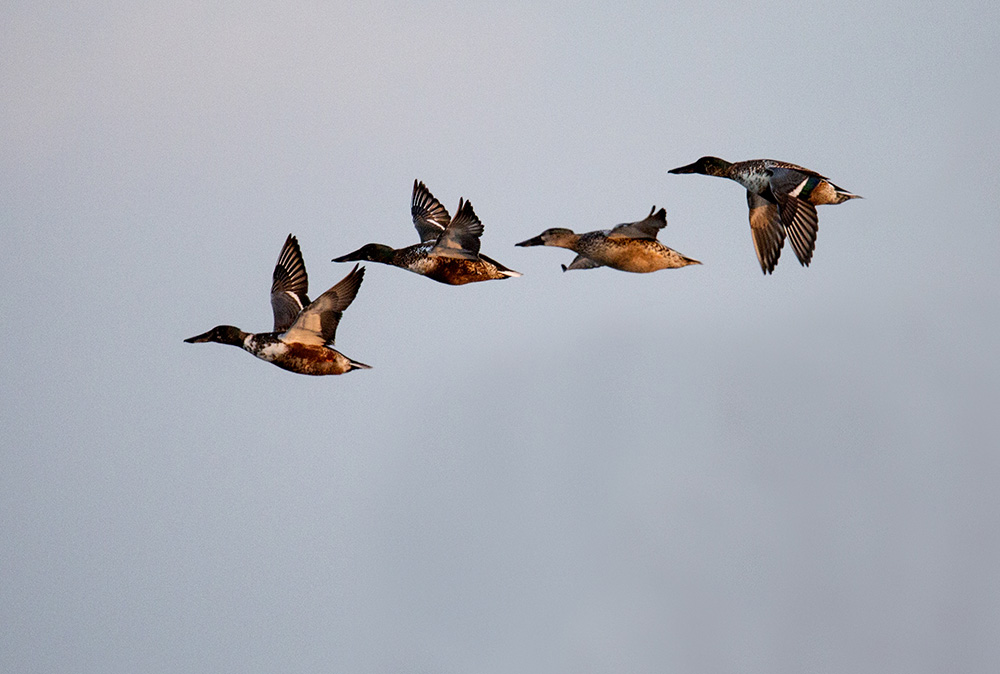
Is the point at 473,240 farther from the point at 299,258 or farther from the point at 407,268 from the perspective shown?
the point at 299,258

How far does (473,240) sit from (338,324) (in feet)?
6.53

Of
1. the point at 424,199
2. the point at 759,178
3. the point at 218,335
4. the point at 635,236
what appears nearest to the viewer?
the point at 635,236

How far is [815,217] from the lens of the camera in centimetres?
1783

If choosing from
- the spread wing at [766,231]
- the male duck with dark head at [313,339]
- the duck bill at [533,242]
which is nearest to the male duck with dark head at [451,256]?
the duck bill at [533,242]

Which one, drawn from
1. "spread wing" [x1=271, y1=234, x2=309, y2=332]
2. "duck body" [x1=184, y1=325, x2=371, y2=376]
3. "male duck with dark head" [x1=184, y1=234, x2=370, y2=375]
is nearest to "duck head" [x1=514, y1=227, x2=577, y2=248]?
"male duck with dark head" [x1=184, y1=234, x2=370, y2=375]

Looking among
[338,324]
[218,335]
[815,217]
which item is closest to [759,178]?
[815,217]

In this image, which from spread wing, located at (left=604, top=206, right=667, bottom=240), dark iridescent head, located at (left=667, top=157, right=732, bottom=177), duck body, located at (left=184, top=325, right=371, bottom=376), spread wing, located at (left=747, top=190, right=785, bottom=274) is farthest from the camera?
dark iridescent head, located at (left=667, top=157, right=732, bottom=177)

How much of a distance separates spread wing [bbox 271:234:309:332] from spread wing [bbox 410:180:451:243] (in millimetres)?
2200

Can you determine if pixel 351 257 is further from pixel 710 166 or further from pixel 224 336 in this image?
pixel 710 166

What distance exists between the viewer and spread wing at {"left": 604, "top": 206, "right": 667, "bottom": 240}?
1587 centimetres

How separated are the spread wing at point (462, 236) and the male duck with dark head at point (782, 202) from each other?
149 inches

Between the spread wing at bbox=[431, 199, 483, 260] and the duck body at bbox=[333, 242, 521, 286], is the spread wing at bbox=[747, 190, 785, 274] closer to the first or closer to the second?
the duck body at bbox=[333, 242, 521, 286]

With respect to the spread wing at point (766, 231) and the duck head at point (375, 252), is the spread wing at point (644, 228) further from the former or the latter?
the duck head at point (375, 252)

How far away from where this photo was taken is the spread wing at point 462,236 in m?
16.8
